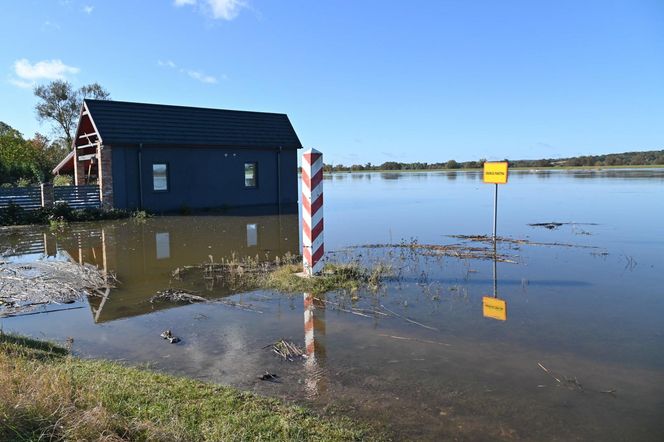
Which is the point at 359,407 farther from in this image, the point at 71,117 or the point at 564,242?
Answer: the point at 71,117

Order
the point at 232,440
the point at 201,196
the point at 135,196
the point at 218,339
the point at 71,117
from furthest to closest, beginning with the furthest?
the point at 71,117 < the point at 201,196 < the point at 135,196 < the point at 218,339 < the point at 232,440

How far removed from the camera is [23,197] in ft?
62.1

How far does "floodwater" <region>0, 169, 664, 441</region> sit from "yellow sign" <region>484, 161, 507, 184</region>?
2156mm

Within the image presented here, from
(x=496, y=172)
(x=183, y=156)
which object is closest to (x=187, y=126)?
(x=183, y=156)

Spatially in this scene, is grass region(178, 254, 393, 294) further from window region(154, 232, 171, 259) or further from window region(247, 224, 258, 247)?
window region(247, 224, 258, 247)

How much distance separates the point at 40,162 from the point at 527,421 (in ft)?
145

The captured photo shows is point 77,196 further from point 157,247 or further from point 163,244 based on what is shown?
point 157,247

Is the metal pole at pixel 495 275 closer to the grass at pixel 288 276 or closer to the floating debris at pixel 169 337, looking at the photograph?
the grass at pixel 288 276

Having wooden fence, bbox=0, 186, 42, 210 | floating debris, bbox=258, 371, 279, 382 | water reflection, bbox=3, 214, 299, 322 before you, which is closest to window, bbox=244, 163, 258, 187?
water reflection, bbox=3, 214, 299, 322

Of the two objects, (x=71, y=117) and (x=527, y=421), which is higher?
(x=71, y=117)

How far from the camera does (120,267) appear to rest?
10.1 m

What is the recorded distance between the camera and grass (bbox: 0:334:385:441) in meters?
3.03

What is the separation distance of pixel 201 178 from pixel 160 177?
1907mm

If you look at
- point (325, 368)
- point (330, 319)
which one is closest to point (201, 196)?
point (330, 319)
